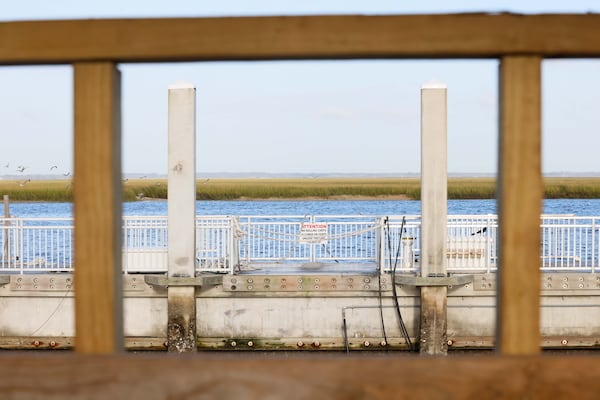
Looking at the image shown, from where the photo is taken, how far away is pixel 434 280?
13.6 m

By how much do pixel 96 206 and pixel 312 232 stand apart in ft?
43.5

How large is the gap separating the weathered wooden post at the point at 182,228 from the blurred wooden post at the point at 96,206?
11860 millimetres

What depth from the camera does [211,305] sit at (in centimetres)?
1404

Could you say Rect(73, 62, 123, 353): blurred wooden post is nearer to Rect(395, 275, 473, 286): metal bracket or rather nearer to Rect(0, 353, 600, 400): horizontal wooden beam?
Rect(0, 353, 600, 400): horizontal wooden beam

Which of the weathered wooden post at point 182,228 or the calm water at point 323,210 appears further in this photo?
the calm water at point 323,210

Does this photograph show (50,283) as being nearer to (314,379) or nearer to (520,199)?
(314,379)

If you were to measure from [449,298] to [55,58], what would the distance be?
12863 mm

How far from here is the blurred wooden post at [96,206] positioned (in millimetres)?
1730

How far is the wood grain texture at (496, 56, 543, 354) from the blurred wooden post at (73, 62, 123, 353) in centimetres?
83

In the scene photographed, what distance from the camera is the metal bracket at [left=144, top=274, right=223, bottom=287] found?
44.7 ft

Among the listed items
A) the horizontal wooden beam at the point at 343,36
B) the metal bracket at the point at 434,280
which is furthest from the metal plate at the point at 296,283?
the horizontal wooden beam at the point at 343,36

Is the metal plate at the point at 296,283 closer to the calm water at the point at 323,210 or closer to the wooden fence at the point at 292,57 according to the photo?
the wooden fence at the point at 292,57

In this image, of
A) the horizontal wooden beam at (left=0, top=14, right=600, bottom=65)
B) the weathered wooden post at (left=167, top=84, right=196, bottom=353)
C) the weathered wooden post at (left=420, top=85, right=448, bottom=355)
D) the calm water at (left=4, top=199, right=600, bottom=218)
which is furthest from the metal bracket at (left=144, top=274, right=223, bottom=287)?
the calm water at (left=4, top=199, right=600, bottom=218)

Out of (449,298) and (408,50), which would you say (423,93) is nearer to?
(449,298)
